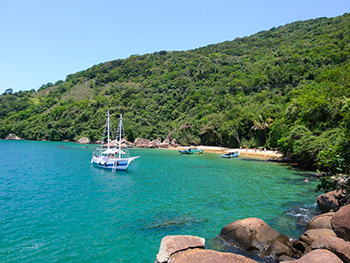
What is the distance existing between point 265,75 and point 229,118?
3097cm

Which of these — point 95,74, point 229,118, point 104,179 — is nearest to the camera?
point 104,179

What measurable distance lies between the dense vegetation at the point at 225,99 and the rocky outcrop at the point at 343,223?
527 cm

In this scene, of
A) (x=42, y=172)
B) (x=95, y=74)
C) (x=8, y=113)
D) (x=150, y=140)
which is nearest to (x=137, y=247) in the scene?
(x=42, y=172)

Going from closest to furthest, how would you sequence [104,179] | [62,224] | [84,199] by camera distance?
1. [62,224]
2. [84,199]
3. [104,179]

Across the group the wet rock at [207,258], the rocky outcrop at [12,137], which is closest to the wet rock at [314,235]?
the wet rock at [207,258]

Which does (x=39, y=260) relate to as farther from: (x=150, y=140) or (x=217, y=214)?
(x=150, y=140)

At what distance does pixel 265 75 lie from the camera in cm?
9238

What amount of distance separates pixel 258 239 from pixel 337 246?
437 cm

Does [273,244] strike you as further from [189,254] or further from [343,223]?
[189,254]

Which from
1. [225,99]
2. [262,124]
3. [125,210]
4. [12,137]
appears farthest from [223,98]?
[12,137]

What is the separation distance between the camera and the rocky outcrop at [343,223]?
902 centimetres

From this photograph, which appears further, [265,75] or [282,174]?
[265,75]

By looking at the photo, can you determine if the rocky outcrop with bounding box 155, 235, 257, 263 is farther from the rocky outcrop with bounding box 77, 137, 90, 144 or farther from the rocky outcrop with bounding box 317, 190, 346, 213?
the rocky outcrop with bounding box 77, 137, 90, 144

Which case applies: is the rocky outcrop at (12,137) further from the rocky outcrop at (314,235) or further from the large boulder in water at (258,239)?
the rocky outcrop at (314,235)
